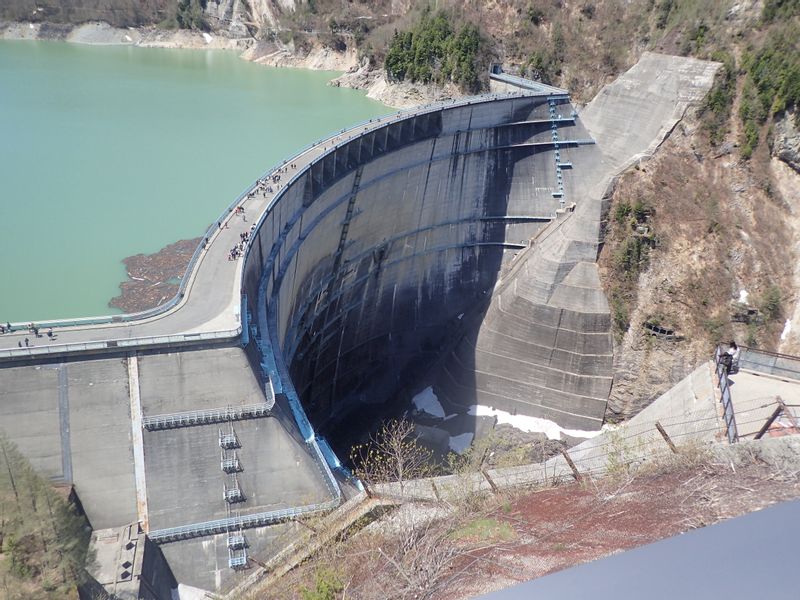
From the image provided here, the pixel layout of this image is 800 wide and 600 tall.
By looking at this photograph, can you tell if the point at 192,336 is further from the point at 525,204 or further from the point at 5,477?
the point at 525,204

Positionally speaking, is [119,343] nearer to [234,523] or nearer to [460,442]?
[234,523]

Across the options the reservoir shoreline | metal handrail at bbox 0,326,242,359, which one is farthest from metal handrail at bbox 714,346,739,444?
the reservoir shoreline

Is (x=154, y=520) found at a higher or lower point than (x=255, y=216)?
lower

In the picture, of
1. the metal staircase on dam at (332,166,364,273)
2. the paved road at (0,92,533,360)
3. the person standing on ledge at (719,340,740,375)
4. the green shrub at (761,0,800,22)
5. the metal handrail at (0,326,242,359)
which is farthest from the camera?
the green shrub at (761,0,800,22)

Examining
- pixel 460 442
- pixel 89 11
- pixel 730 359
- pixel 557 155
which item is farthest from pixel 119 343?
pixel 89 11

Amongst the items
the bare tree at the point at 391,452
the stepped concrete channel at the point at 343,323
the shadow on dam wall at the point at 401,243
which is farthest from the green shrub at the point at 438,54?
the bare tree at the point at 391,452

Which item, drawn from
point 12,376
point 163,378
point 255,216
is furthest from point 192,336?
point 255,216

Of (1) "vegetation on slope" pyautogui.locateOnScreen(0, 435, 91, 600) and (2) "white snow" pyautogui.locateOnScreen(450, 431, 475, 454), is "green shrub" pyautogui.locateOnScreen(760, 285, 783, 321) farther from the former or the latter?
(1) "vegetation on slope" pyautogui.locateOnScreen(0, 435, 91, 600)
